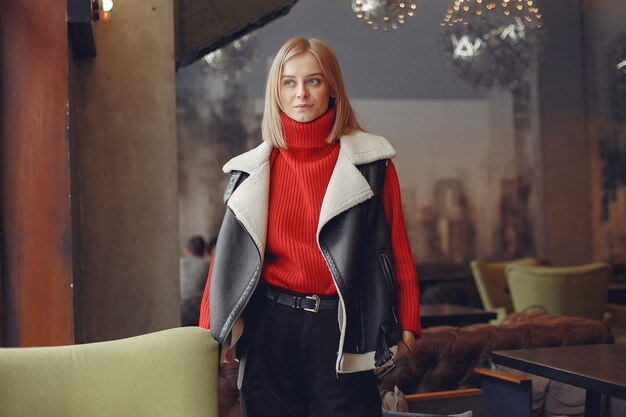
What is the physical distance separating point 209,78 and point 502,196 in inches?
147

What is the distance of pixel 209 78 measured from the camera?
975cm

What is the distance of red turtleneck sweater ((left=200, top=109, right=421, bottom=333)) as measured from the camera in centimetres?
227

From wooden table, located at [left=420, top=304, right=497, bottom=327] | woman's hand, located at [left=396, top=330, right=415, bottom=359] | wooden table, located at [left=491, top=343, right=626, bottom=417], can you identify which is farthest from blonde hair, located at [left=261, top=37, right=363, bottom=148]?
wooden table, located at [left=420, top=304, right=497, bottom=327]

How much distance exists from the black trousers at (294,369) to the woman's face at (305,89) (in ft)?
1.59

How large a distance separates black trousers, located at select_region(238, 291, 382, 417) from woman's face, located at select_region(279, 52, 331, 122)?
1.59 feet

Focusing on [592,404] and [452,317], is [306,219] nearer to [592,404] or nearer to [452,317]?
[592,404]

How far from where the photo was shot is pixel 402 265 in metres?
2.35

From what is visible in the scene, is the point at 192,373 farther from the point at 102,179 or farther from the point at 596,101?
the point at 596,101

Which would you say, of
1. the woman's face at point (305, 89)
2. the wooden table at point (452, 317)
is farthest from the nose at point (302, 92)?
the wooden table at point (452, 317)

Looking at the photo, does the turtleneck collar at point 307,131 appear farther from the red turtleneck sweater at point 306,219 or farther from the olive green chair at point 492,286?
the olive green chair at point 492,286

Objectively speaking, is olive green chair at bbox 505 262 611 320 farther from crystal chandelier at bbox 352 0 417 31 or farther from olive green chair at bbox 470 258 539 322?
crystal chandelier at bbox 352 0 417 31

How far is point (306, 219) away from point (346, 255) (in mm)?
166

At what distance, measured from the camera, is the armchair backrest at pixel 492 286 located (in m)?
8.58

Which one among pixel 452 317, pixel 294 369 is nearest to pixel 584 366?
pixel 294 369
